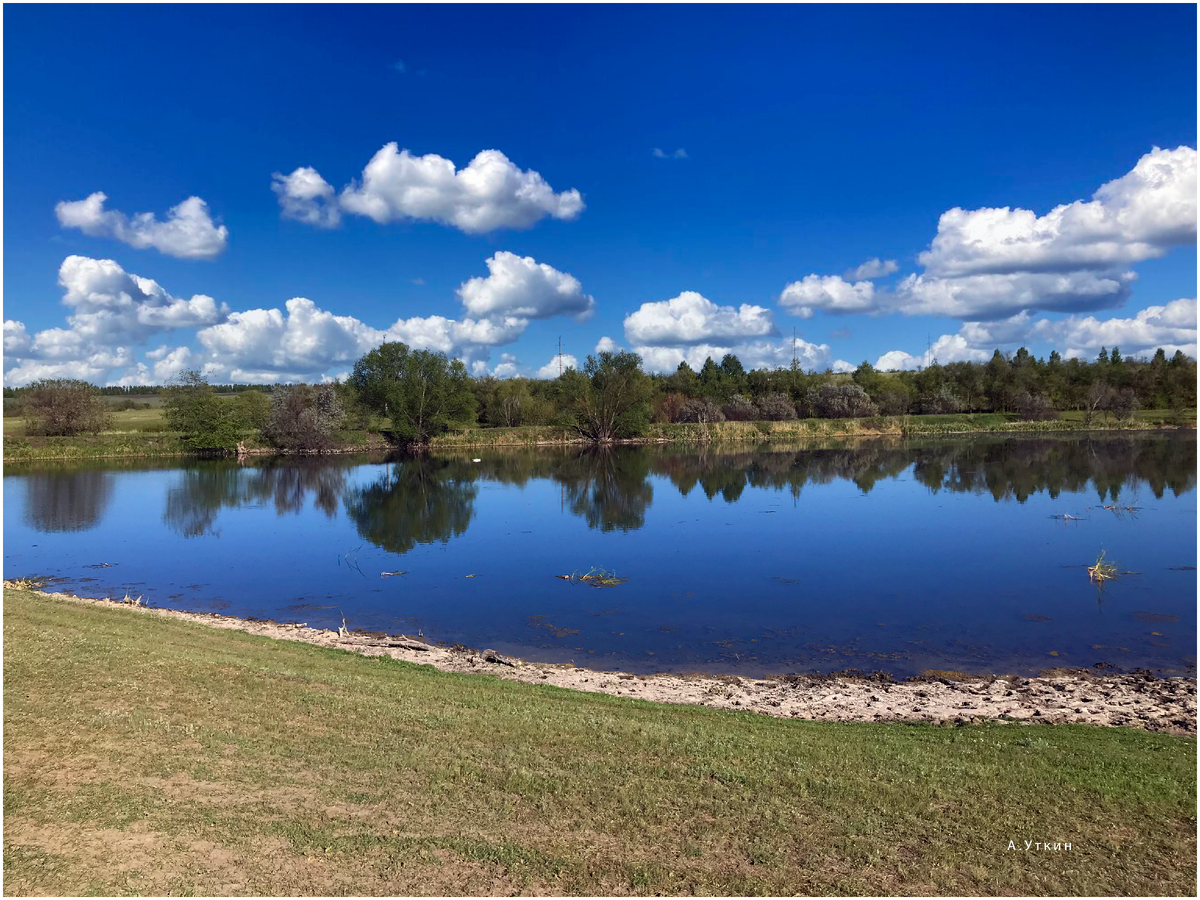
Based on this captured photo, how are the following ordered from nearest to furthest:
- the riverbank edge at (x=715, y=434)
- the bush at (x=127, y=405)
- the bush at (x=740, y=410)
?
the riverbank edge at (x=715, y=434), the bush at (x=740, y=410), the bush at (x=127, y=405)

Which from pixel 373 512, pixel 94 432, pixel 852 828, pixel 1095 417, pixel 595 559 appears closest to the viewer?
pixel 852 828

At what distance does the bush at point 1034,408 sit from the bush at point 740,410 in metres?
35.1

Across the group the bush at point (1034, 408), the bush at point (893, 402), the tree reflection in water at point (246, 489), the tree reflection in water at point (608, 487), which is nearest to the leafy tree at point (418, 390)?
the tree reflection in water at point (246, 489)

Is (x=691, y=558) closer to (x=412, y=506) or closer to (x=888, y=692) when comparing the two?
(x=888, y=692)

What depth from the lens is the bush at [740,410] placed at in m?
107

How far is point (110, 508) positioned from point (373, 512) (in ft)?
49.6

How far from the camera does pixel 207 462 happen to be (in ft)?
245

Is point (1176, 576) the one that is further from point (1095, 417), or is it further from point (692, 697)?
point (1095, 417)

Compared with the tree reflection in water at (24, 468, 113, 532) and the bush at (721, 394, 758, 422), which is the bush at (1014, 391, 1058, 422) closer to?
the bush at (721, 394, 758, 422)

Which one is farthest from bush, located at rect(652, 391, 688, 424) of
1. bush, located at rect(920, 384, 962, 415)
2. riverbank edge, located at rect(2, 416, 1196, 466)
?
bush, located at rect(920, 384, 962, 415)

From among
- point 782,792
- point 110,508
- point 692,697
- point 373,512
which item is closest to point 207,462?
point 110,508

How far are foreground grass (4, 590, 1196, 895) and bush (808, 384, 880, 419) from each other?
333 feet

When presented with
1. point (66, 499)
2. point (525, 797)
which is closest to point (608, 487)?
point (66, 499)

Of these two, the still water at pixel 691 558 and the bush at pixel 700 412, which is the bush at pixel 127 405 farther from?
the bush at pixel 700 412
